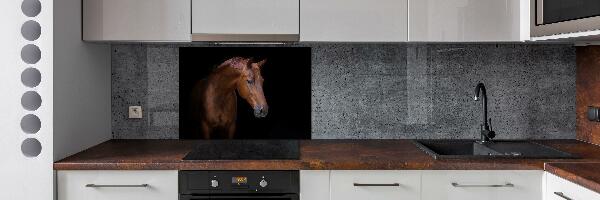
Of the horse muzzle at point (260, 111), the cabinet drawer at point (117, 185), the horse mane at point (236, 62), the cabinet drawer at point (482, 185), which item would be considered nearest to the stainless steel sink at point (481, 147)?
the cabinet drawer at point (482, 185)

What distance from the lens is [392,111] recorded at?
3.15 m

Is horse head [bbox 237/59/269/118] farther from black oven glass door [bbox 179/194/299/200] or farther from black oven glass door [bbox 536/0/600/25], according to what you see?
black oven glass door [bbox 536/0/600/25]

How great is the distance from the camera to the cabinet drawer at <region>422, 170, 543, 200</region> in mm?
2420

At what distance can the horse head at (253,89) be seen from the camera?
3.13 metres

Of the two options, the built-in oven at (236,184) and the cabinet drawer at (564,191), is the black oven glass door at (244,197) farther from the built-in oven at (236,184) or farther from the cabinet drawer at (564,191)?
the cabinet drawer at (564,191)

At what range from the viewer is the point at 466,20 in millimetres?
2736

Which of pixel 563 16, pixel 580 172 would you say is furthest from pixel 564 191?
pixel 563 16

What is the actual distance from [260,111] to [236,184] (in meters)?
0.77

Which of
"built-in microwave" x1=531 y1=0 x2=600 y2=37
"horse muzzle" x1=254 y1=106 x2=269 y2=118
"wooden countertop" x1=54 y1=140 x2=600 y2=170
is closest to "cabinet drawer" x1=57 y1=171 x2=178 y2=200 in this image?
"wooden countertop" x1=54 y1=140 x2=600 y2=170

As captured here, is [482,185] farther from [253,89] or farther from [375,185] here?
[253,89]
